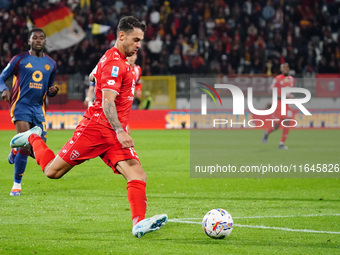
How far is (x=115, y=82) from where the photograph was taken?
5.73 metres

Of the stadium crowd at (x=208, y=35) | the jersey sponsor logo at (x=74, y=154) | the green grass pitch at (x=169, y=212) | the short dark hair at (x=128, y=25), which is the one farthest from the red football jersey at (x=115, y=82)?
the stadium crowd at (x=208, y=35)

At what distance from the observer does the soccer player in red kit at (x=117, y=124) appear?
571cm

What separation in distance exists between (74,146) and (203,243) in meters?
1.49

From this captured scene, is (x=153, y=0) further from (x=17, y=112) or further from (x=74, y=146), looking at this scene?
(x=74, y=146)

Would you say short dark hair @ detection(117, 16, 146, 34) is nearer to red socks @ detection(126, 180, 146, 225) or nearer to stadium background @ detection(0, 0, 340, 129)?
red socks @ detection(126, 180, 146, 225)

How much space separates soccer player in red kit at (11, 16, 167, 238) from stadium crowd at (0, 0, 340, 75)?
20.2 m

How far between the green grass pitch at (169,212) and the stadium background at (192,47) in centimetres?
1155

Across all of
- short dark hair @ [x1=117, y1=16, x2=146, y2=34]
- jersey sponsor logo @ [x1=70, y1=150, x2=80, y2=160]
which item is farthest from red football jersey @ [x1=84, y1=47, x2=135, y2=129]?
jersey sponsor logo @ [x1=70, y1=150, x2=80, y2=160]

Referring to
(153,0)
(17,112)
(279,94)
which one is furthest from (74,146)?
(153,0)

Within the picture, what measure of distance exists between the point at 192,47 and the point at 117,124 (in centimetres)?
2236

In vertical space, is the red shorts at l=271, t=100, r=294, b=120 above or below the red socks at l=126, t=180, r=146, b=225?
below

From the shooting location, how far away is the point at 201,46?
27.7 metres

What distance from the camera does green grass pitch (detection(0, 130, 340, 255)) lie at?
5.68m

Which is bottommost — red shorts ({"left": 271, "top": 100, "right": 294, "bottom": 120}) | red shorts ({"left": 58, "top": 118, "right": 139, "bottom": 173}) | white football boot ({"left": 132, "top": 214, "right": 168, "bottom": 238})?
red shorts ({"left": 271, "top": 100, "right": 294, "bottom": 120})
